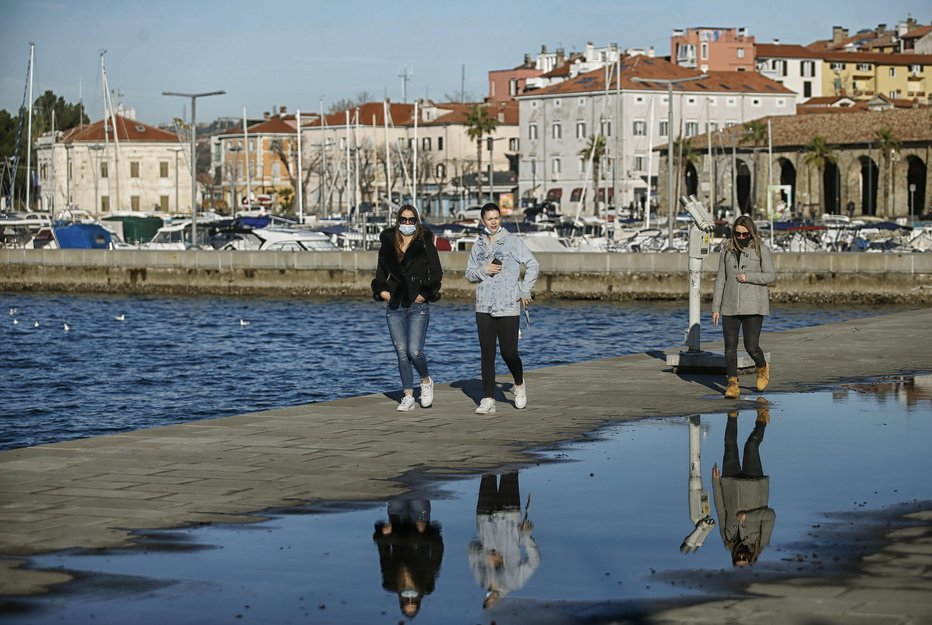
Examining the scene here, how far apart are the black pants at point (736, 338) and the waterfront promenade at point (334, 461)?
0.45m

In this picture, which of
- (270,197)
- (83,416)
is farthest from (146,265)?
(270,197)

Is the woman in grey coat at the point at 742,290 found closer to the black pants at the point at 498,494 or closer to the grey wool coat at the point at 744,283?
the grey wool coat at the point at 744,283

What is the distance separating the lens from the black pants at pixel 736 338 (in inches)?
579

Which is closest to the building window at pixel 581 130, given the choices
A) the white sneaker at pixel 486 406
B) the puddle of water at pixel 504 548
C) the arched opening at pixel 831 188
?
the arched opening at pixel 831 188

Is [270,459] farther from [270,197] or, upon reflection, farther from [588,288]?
[270,197]

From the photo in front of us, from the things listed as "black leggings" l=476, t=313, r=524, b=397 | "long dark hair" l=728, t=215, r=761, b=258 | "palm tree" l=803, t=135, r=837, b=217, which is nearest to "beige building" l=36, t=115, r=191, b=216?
"palm tree" l=803, t=135, r=837, b=217

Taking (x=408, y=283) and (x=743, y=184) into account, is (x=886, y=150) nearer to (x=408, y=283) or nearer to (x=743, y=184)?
(x=743, y=184)

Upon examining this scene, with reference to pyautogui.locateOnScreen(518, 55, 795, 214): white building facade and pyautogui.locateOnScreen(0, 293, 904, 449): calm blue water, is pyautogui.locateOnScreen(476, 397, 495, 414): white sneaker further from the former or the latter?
pyautogui.locateOnScreen(518, 55, 795, 214): white building facade

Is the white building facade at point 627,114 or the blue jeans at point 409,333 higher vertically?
the white building facade at point 627,114

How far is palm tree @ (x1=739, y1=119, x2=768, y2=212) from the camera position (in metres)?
114

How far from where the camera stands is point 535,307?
54.6m

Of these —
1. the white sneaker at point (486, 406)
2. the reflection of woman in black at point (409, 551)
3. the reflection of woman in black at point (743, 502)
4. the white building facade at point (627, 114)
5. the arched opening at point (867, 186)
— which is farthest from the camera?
the white building facade at point (627, 114)

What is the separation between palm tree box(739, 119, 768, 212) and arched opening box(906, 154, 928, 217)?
38.2 ft

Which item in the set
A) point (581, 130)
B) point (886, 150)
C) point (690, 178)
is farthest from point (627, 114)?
point (886, 150)
